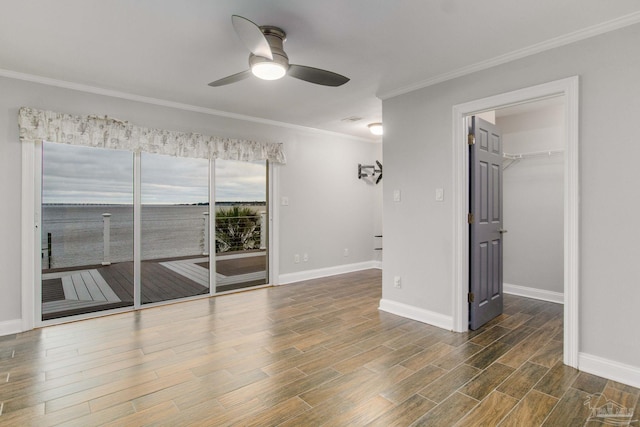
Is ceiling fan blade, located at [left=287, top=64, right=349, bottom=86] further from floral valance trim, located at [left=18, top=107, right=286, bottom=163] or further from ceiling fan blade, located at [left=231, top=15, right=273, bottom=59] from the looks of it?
floral valance trim, located at [left=18, top=107, right=286, bottom=163]

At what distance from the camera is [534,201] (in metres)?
4.46

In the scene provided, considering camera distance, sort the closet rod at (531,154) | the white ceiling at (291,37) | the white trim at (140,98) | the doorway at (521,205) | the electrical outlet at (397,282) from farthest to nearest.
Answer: the closet rod at (531,154) < the electrical outlet at (397,282) < the doorway at (521,205) < the white trim at (140,98) < the white ceiling at (291,37)

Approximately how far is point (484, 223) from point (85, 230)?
14.2 ft

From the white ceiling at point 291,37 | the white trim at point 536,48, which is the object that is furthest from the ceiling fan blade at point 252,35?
the white trim at point 536,48

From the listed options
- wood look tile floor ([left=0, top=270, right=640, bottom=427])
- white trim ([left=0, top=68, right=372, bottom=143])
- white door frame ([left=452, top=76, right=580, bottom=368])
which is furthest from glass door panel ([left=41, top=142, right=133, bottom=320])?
white door frame ([left=452, top=76, right=580, bottom=368])

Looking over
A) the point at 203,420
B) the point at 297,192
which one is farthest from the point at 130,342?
the point at 297,192

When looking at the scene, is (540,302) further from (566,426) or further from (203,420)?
(203,420)

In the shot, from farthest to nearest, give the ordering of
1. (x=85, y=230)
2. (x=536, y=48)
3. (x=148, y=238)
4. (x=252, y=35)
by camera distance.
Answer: (x=148, y=238), (x=85, y=230), (x=536, y=48), (x=252, y=35)

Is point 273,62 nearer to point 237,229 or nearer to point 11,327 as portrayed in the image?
point 237,229

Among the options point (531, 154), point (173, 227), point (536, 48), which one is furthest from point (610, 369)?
point (173, 227)

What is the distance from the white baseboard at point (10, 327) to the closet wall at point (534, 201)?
573 centimetres

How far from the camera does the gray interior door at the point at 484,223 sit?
3314mm

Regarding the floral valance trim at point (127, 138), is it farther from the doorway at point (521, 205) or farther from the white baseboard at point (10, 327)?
the doorway at point (521, 205)

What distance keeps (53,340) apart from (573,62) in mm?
4934
